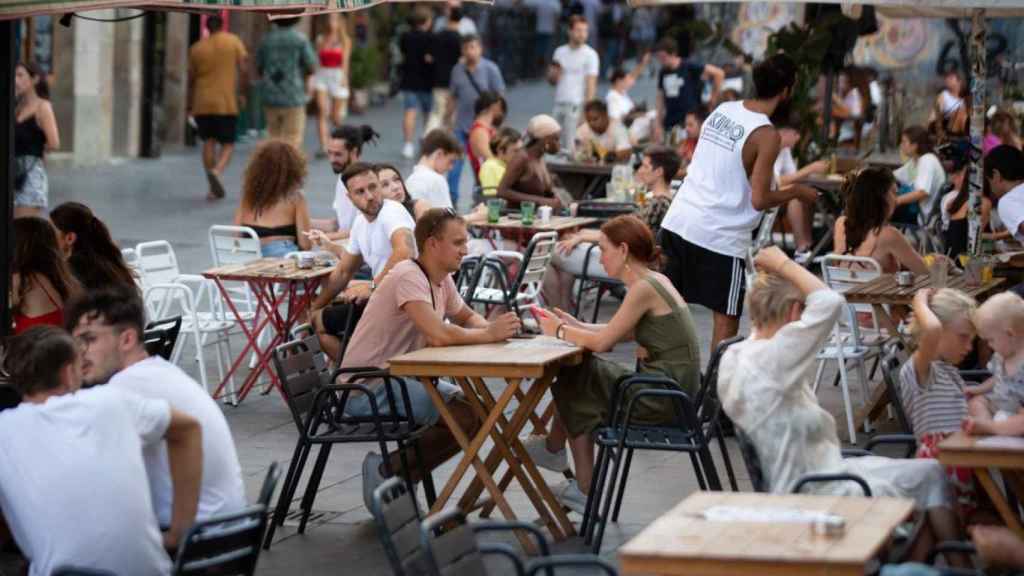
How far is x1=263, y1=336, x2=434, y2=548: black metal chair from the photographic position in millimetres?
7453

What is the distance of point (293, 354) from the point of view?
812 cm

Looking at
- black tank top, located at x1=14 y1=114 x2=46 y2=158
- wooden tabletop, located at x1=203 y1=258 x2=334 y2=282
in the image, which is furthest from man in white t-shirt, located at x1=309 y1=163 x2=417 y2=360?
black tank top, located at x1=14 y1=114 x2=46 y2=158

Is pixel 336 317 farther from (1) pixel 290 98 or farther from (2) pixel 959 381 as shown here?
(1) pixel 290 98

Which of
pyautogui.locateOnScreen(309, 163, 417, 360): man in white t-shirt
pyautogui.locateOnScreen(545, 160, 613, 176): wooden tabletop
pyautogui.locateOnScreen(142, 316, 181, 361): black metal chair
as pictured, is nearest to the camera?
pyautogui.locateOnScreen(142, 316, 181, 361): black metal chair

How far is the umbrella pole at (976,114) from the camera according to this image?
385 inches

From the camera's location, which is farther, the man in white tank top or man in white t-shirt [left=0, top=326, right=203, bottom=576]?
the man in white tank top

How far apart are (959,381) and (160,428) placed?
2.86m

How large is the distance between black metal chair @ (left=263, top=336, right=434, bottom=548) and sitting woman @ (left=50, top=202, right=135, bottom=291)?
116 cm

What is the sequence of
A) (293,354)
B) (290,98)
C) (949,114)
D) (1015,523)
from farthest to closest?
(290,98)
(949,114)
(293,354)
(1015,523)

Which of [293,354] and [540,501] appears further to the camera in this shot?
[293,354]

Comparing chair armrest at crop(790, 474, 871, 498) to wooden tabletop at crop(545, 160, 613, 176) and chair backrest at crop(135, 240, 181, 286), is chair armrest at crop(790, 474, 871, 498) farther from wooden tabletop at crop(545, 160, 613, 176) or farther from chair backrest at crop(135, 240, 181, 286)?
wooden tabletop at crop(545, 160, 613, 176)

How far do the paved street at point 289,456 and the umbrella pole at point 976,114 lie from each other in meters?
1.28

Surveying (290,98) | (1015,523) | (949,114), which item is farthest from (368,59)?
(1015,523)

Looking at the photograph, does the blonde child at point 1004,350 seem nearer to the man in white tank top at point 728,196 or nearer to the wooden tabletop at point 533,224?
the man in white tank top at point 728,196
